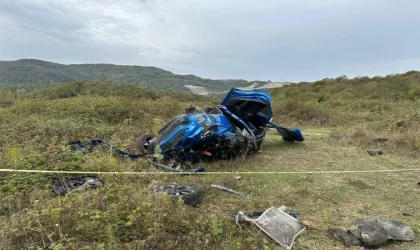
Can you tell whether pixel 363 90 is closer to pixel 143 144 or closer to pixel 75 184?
pixel 143 144

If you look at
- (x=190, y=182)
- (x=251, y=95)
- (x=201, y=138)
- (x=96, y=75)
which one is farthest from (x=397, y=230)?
(x=96, y=75)

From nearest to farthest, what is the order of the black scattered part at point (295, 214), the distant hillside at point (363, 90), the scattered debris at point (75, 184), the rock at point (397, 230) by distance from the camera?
the rock at point (397, 230) < the black scattered part at point (295, 214) < the scattered debris at point (75, 184) < the distant hillside at point (363, 90)

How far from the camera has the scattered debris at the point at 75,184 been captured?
4.25 meters

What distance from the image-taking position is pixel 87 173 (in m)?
4.76

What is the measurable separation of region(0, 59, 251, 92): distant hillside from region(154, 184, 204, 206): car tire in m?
68.7

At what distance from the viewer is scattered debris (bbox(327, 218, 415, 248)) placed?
3.48 metres

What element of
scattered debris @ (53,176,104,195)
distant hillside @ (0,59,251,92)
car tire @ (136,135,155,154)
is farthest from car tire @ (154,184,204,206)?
distant hillside @ (0,59,251,92)

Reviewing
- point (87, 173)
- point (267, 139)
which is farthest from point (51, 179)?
point (267, 139)

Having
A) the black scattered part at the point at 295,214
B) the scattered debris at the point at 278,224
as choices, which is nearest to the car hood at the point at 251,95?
the black scattered part at the point at 295,214

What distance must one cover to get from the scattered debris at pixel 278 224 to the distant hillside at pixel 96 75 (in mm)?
69493

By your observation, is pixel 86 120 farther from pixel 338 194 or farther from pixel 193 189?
pixel 338 194

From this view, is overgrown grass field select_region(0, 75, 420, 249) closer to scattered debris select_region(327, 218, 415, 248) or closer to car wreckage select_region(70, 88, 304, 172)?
scattered debris select_region(327, 218, 415, 248)

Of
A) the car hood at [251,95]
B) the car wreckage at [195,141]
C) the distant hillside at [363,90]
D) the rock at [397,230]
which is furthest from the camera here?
the distant hillside at [363,90]

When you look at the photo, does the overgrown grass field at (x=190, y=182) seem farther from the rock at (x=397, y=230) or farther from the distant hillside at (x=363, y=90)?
the distant hillside at (x=363, y=90)
